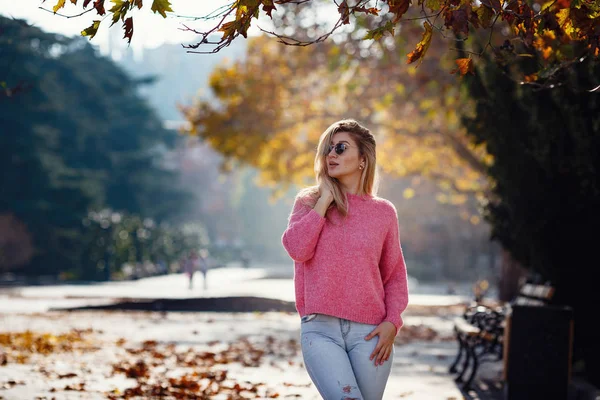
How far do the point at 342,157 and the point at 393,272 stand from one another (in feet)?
1.95

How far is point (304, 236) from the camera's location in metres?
4.09

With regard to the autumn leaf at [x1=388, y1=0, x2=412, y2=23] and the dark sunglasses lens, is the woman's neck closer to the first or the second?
the dark sunglasses lens

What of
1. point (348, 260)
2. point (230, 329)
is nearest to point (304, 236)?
point (348, 260)

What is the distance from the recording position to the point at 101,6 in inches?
167

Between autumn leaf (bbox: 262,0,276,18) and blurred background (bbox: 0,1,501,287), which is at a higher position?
blurred background (bbox: 0,1,501,287)

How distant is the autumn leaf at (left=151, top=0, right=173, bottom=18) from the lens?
4.10 m

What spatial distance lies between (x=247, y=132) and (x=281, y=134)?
2.01 metres

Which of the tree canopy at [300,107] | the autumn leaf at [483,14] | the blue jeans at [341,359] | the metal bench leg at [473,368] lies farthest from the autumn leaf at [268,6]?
the tree canopy at [300,107]

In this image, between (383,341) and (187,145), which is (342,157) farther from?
(187,145)

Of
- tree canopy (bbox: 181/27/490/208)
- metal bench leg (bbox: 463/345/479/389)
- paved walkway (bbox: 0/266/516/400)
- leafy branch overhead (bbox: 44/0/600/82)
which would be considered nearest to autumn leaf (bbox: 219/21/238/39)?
leafy branch overhead (bbox: 44/0/600/82)

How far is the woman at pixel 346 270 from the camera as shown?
4039mm

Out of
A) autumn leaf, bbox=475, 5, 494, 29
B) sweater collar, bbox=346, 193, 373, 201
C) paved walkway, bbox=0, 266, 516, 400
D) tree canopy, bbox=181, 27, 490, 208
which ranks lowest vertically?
paved walkway, bbox=0, 266, 516, 400

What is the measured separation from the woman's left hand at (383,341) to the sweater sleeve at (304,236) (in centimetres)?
44

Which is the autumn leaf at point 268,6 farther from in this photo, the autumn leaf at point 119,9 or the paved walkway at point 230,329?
the paved walkway at point 230,329
